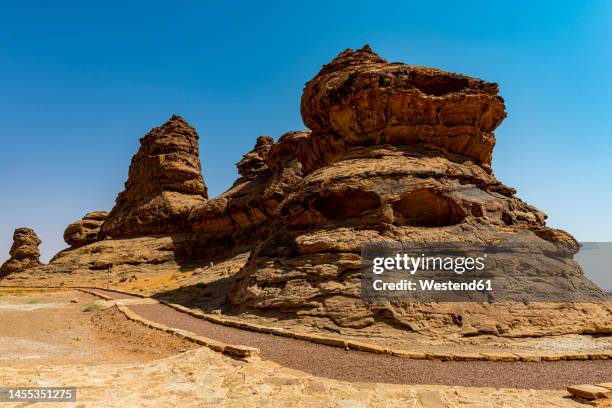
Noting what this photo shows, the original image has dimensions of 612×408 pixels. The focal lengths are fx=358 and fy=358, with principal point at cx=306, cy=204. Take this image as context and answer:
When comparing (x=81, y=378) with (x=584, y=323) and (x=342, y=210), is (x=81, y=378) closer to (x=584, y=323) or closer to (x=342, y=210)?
(x=342, y=210)

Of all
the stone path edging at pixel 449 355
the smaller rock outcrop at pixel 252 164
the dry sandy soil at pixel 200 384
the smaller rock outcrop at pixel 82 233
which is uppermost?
the smaller rock outcrop at pixel 252 164

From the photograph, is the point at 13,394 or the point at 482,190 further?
the point at 482,190

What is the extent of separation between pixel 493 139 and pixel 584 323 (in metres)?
10.8

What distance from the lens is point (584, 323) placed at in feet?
40.8

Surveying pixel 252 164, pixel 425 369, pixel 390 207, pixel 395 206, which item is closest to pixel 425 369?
pixel 425 369

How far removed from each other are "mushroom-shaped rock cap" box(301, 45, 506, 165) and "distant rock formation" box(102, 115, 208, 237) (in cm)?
3029

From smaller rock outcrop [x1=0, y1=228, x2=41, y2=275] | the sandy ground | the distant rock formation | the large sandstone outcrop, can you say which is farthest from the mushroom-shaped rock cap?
smaller rock outcrop [x1=0, y1=228, x2=41, y2=275]

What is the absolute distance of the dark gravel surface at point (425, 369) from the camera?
7.97 meters

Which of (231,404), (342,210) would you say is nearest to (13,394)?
(231,404)

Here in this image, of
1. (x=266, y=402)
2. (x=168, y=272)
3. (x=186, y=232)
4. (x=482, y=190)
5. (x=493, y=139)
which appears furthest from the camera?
(x=186, y=232)

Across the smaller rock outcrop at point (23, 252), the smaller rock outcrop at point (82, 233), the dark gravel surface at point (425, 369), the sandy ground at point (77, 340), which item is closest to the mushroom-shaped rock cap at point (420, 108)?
the dark gravel surface at point (425, 369)

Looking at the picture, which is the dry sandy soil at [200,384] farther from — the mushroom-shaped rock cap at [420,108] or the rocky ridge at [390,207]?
the mushroom-shaped rock cap at [420,108]

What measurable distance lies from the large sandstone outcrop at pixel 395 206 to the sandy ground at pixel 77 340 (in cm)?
483

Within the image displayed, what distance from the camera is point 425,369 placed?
877 cm
